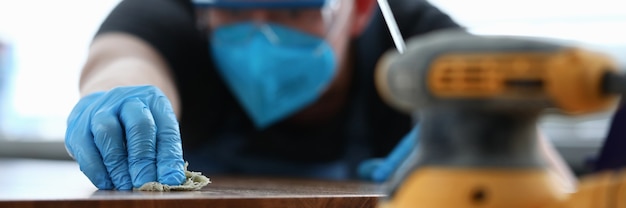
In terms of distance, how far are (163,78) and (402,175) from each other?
982mm

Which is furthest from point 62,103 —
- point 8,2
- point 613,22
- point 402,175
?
point 402,175

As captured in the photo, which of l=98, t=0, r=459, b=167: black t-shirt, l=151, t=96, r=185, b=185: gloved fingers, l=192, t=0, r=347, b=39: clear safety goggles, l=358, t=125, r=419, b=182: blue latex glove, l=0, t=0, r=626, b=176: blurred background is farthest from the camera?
l=0, t=0, r=626, b=176: blurred background

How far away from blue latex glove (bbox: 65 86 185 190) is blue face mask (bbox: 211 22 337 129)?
1.44 feet

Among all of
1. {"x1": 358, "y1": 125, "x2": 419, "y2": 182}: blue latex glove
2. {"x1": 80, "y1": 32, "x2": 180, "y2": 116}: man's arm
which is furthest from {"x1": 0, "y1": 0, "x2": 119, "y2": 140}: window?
{"x1": 358, "y1": 125, "x2": 419, "y2": 182}: blue latex glove

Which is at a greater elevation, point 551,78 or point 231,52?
point 551,78

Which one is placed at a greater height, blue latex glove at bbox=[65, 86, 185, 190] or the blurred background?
blue latex glove at bbox=[65, 86, 185, 190]

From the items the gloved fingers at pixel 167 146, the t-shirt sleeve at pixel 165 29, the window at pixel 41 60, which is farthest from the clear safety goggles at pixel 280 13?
the window at pixel 41 60

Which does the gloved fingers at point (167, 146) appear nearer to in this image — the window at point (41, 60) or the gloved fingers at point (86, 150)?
the gloved fingers at point (86, 150)

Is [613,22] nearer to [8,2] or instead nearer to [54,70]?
[54,70]

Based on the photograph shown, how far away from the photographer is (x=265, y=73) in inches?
55.1

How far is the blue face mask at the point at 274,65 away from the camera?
1400mm

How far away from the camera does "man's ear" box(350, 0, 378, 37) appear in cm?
161

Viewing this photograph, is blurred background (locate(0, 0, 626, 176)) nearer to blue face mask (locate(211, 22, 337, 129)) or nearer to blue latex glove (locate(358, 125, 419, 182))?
blue face mask (locate(211, 22, 337, 129))

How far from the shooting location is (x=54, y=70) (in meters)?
2.69
